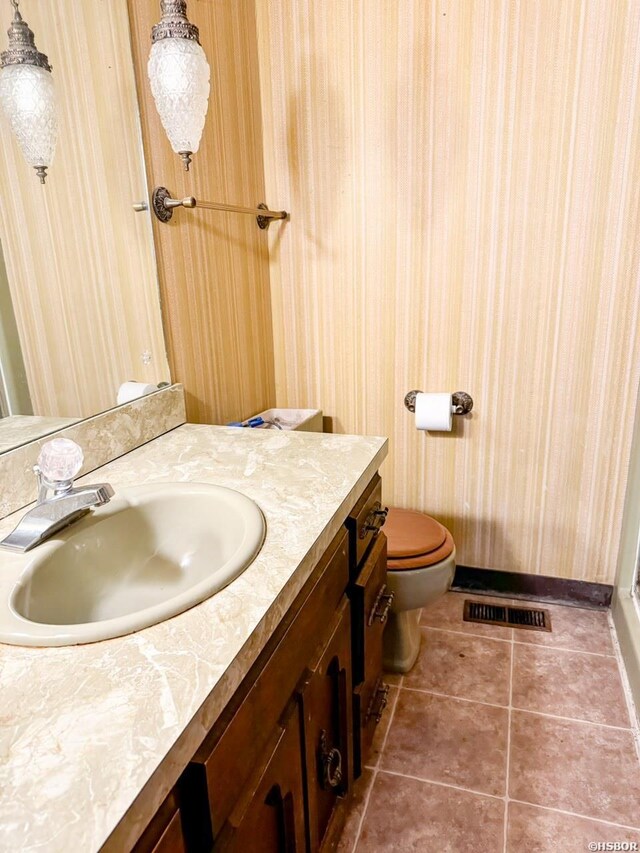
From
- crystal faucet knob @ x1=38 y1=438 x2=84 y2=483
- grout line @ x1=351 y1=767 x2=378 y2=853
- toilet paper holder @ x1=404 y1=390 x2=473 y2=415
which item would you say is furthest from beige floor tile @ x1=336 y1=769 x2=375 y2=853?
toilet paper holder @ x1=404 y1=390 x2=473 y2=415

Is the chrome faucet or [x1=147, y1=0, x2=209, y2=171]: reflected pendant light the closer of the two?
the chrome faucet

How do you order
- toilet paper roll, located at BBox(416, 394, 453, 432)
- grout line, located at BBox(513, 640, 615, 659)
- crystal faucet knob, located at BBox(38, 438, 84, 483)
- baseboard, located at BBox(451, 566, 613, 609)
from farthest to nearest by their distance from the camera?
baseboard, located at BBox(451, 566, 613, 609)
toilet paper roll, located at BBox(416, 394, 453, 432)
grout line, located at BBox(513, 640, 615, 659)
crystal faucet knob, located at BBox(38, 438, 84, 483)

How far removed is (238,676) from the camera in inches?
25.6

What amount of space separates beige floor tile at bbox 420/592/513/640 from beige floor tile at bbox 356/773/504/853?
2.13 feet

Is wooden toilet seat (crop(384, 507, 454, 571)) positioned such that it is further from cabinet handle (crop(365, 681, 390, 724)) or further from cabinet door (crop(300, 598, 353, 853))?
cabinet door (crop(300, 598, 353, 853))

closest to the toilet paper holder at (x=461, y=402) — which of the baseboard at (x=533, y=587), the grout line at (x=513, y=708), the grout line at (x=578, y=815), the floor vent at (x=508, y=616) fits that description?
the baseboard at (x=533, y=587)

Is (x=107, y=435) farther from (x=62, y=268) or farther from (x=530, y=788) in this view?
(x=530, y=788)

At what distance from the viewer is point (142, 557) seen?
3.47 feet

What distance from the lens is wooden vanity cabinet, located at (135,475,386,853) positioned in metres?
0.63

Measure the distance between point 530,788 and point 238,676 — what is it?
3.73ft

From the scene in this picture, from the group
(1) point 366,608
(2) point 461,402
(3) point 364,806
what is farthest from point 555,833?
(2) point 461,402

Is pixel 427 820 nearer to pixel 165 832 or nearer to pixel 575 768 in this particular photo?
pixel 575 768

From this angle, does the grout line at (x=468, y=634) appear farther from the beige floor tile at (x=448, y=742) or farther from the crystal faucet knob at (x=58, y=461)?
the crystal faucet knob at (x=58, y=461)

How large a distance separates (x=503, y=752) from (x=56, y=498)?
131 cm
